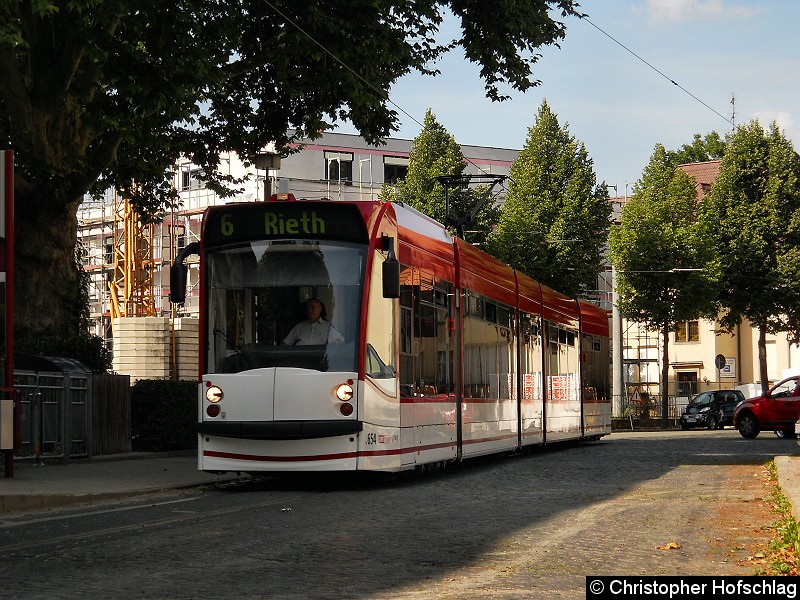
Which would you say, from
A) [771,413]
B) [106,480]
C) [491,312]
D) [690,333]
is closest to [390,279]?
[106,480]

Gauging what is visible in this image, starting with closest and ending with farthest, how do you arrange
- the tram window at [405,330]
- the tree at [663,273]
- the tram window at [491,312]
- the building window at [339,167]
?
the tram window at [405,330] → the tram window at [491,312] → the tree at [663,273] → the building window at [339,167]

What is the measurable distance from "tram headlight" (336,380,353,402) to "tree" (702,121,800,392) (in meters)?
48.6

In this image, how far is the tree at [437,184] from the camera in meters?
61.8

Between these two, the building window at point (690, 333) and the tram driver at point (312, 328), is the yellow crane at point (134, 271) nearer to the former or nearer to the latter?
the building window at point (690, 333)

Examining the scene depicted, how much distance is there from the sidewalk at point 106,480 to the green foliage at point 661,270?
40.2 m

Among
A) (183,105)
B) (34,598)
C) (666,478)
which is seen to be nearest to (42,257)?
(183,105)

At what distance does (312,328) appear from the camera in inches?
608

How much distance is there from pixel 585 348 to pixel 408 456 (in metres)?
16.0

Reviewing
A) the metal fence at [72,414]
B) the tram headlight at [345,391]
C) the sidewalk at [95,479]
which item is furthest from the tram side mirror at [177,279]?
the metal fence at [72,414]

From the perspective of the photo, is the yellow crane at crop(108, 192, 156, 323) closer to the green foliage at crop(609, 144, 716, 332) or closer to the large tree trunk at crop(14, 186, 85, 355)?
the green foliage at crop(609, 144, 716, 332)

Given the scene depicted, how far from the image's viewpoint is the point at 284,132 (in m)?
28.0

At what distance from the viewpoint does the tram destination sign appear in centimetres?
1581

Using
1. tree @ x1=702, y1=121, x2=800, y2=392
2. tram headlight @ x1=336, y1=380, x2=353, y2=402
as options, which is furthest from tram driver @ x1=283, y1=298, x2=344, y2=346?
tree @ x1=702, y1=121, x2=800, y2=392

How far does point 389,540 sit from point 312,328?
570 cm
